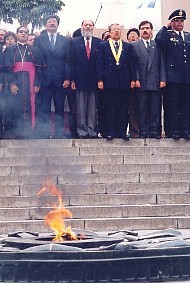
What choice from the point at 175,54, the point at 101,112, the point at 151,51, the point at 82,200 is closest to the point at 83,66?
the point at 101,112

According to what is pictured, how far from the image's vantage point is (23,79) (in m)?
12.5

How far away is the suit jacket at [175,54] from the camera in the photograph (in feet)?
40.0

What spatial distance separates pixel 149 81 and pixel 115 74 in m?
0.56

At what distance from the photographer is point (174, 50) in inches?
480

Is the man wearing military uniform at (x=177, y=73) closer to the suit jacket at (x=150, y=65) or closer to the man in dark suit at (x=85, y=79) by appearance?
the suit jacket at (x=150, y=65)

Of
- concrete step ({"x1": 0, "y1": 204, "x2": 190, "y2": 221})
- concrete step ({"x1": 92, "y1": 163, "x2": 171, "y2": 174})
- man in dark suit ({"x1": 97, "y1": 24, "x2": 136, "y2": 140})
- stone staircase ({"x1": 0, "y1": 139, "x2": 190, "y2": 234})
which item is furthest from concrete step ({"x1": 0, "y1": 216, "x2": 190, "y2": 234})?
man in dark suit ({"x1": 97, "y1": 24, "x2": 136, "y2": 140})

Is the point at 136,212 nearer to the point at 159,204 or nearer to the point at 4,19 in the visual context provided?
the point at 159,204

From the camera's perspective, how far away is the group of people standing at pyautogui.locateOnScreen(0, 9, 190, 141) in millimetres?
12219

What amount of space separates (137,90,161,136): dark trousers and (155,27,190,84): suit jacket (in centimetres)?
40

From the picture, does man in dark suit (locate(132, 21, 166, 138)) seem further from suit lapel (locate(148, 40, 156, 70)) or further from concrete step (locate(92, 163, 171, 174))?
concrete step (locate(92, 163, 171, 174))

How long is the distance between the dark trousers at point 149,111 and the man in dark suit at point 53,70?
1.20 meters

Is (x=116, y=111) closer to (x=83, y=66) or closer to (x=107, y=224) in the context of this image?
(x=83, y=66)

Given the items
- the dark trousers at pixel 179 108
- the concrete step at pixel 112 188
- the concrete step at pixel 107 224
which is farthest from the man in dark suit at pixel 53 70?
the concrete step at pixel 107 224

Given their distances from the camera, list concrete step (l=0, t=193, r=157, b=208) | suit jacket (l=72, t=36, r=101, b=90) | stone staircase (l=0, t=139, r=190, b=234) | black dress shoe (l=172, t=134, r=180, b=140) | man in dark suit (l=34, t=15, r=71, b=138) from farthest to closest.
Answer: man in dark suit (l=34, t=15, r=71, b=138) < suit jacket (l=72, t=36, r=101, b=90) < black dress shoe (l=172, t=134, r=180, b=140) < concrete step (l=0, t=193, r=157, b=208) < stone staircase (l=0, t=139, r=190, b=234)
